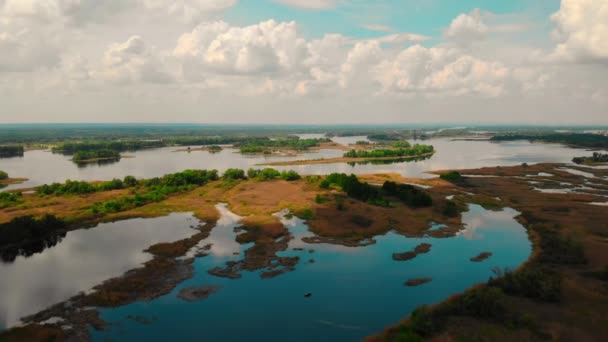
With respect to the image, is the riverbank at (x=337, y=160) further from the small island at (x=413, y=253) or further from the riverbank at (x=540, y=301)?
the riverbank at (x=540, y=301)

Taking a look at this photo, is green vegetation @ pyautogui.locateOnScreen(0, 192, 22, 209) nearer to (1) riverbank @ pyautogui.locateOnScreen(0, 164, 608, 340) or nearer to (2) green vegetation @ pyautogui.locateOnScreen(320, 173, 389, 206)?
(1) riverbank @ pyautogui.locateOnScreen(0, 164, 608, 340)

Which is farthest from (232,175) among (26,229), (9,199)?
(26,229)

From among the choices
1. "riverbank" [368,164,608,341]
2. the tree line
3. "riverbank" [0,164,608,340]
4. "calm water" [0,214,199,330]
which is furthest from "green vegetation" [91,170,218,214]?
"riverbank" [368,164,608,341]

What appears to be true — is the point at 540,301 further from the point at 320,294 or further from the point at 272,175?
the point at 272,175

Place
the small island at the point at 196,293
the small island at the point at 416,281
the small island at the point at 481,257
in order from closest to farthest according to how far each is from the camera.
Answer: the small island at the point at 196,293 → the small island at the point at 416,281 → the small island at the point at 481,257

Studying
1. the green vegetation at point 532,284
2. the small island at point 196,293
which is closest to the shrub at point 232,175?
the small island at point 196,293

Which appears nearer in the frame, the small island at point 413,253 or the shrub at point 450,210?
the small island at point 413,253

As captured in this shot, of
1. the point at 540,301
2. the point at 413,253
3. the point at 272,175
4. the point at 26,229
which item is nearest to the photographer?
the point at 540,301
